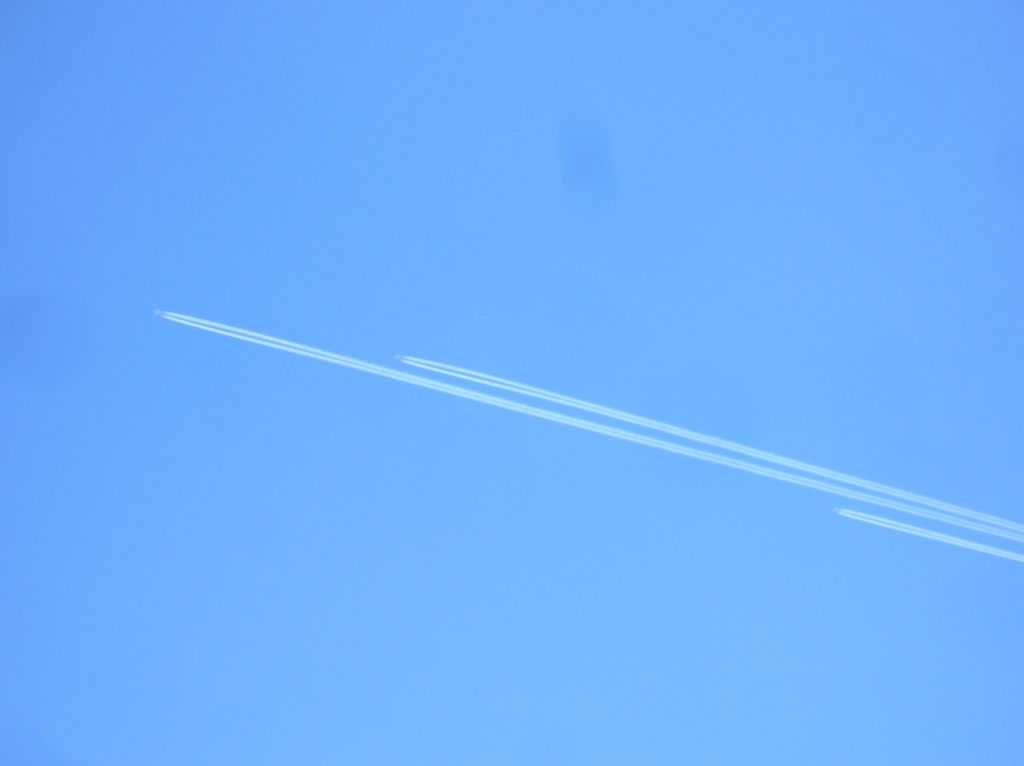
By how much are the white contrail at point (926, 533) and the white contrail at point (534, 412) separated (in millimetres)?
30

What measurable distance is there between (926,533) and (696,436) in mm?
546

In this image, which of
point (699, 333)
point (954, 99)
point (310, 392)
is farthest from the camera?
point (954, 99)

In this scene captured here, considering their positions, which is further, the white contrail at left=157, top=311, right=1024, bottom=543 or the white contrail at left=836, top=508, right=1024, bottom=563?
the white contrail at left=836, top=508, right=1024, bottom=563

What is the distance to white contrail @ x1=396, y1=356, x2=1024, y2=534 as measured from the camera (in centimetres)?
202

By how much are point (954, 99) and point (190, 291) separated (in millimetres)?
1740

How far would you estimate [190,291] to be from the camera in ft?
6.56

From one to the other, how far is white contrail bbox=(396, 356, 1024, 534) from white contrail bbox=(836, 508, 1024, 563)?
0.18ft

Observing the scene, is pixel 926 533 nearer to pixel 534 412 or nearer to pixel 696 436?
pixel 696 436

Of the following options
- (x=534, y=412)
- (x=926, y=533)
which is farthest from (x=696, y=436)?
(x=926, y=533)

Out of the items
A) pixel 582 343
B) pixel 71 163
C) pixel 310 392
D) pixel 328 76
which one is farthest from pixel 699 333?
pixel 71 163

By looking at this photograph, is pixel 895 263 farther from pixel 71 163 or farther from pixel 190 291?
pixel 71 163

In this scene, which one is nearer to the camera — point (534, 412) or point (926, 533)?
point (534, 412)

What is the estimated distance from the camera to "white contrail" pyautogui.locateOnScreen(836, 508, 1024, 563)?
6.94ft

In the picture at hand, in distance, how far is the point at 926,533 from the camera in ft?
7.02
